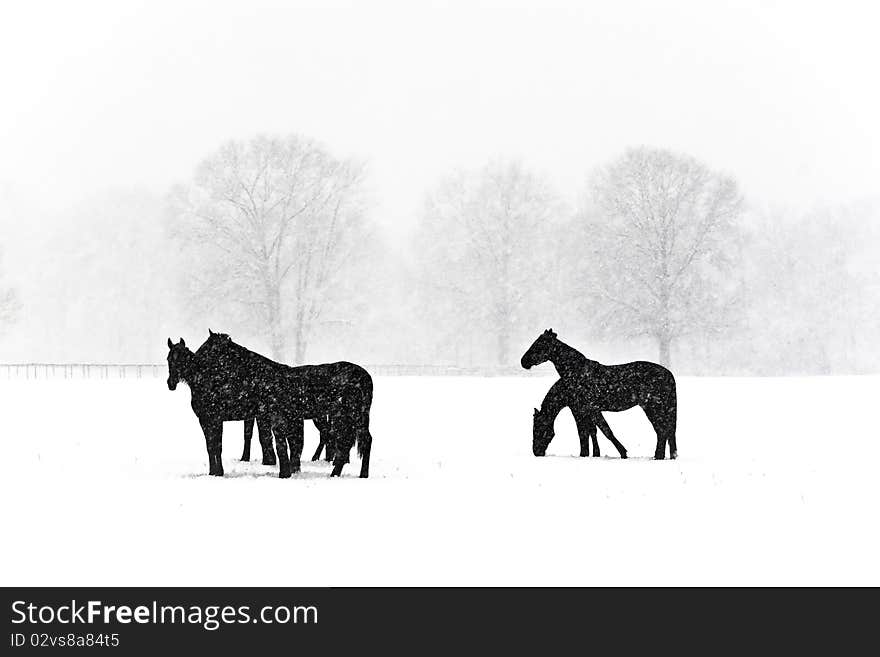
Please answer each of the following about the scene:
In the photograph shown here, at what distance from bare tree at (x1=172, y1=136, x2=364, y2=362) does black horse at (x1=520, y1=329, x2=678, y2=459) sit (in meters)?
31.0

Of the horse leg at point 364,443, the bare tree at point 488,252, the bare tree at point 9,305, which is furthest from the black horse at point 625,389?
the bare tree at point 9,305

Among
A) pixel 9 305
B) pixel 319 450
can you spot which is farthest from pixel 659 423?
pixel 9 305

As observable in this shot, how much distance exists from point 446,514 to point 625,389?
Answer: 6.48 metres

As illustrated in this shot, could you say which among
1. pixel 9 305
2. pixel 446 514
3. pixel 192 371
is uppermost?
pixel 9 305

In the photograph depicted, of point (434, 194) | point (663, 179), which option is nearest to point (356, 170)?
point (434, 194)

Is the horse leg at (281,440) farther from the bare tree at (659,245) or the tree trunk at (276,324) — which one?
the bare tree at (659,245)

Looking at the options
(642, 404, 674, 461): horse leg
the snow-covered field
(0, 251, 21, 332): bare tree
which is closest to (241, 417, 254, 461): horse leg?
the snow-covered field

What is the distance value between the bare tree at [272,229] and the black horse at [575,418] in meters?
30.4

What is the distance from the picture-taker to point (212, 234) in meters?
47.4

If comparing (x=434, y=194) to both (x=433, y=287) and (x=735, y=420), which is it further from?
(x=735, y=420)

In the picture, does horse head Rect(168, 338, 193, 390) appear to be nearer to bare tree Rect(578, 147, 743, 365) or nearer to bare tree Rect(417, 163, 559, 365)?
bare tree Rect(578, 147, 743, 365)

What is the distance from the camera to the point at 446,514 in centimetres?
1091

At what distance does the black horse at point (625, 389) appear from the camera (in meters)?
16.5

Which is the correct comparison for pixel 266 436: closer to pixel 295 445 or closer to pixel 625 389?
pixel 295 445
